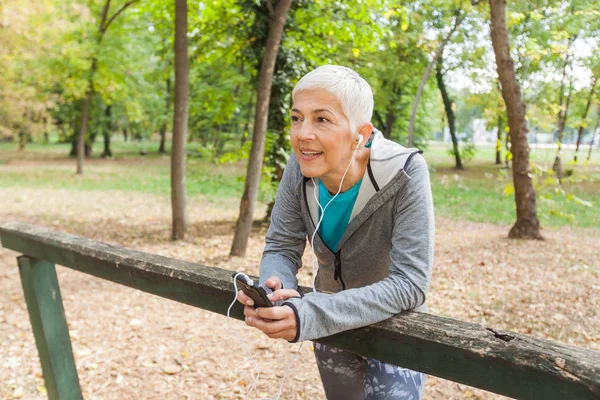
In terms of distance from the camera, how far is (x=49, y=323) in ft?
9.38

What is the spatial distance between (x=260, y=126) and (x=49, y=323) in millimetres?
4842

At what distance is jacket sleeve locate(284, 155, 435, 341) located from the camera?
54.3 inches

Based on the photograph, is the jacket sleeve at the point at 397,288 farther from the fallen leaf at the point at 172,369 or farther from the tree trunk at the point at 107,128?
the tree trunk at the point at 107,128

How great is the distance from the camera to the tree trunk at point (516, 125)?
795 cm

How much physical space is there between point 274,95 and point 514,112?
14.1ft

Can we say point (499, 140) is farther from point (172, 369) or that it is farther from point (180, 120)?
point (172, 369)

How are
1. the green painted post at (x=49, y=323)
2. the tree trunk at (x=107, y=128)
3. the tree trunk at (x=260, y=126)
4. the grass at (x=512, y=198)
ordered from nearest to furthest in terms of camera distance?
the green painted post at (x=49, y=323) → the tree trunk at (x=260, y=126) → the grass at (x=512, y=198) → the tree trunk at (x=107, y=128)

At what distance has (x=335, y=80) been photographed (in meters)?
1.58

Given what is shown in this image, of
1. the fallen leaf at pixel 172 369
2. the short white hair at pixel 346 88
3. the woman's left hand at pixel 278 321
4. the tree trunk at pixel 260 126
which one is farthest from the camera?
the tree trunk at pixel 260 126

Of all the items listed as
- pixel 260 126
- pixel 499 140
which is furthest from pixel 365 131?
pixel 499 140

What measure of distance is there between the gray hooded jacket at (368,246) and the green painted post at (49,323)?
5.63 ft

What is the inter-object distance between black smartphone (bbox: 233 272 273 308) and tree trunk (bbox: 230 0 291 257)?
230 inches

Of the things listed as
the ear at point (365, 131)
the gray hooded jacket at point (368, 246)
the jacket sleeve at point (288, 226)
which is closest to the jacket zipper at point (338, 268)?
the gray hooded jacket at point (368, 246)

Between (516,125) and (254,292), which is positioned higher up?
(516,125)
